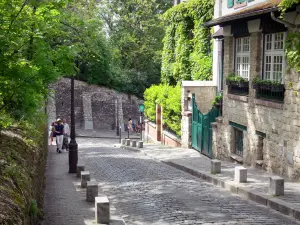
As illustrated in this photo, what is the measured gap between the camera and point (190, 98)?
74.7 ft

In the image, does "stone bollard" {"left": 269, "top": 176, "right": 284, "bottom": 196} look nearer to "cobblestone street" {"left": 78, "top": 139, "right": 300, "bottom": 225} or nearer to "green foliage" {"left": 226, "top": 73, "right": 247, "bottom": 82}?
"cobblestone street" {"left": 78, "top": 139, "right": 300, "bottom": 225}

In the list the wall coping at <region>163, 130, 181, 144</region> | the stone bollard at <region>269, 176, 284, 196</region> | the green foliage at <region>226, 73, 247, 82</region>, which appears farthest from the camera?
the wall coping at <region>163, 130, 181, 144</region>

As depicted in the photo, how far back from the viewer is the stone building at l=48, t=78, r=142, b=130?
42531mm

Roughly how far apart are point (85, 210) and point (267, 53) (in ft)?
26.9

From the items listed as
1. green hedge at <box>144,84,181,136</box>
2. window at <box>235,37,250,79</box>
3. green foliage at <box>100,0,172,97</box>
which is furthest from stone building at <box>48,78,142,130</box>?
window at <box>235,37,250,79</box>

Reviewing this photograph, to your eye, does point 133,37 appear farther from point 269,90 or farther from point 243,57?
point 269,90

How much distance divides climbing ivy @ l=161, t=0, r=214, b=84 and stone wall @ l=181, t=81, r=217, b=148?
2630 millimetres

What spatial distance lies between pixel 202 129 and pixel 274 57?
7083mm

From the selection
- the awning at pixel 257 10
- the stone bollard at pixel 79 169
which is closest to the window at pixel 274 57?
the awning at pixel 257 10

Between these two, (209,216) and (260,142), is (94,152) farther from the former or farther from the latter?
(209,216)

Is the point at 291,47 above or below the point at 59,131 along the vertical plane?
above

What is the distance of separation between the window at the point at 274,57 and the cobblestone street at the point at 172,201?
404 centimetres

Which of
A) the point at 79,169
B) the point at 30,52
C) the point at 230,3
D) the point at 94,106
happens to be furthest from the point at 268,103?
the point at 94,106

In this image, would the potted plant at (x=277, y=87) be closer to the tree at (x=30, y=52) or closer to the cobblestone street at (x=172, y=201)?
the cobblestone street at (x=172, y=201)
